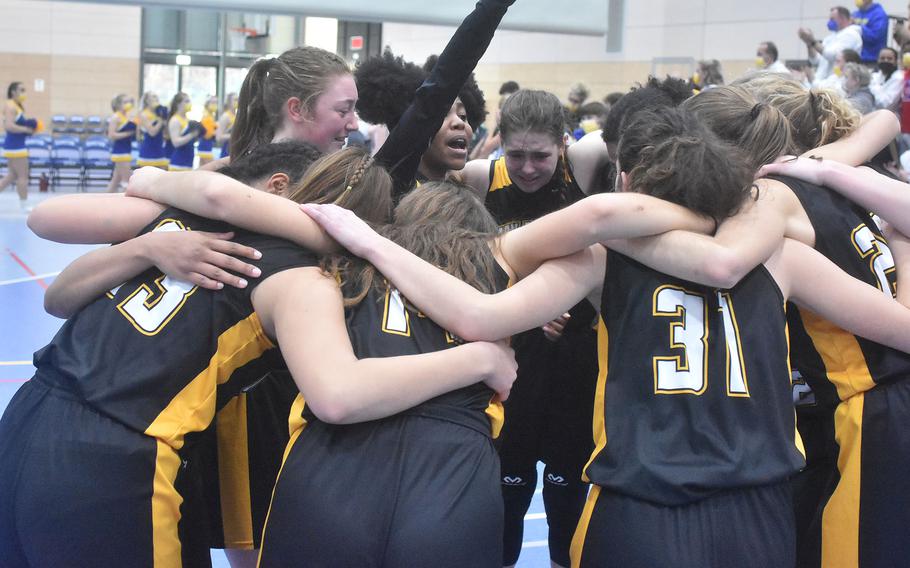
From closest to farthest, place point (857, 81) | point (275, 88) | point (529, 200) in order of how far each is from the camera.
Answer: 1. point (275, 88)
2. point (529, 200)
3. point (857, 81)

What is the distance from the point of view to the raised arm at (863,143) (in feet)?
8.59

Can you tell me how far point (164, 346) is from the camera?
214 cm

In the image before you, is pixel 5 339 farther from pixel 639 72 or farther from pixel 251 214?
pixel 639 72

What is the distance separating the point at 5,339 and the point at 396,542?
19.8 feet

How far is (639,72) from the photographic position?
20.2m

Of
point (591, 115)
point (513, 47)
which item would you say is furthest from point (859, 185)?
point (513, 47)

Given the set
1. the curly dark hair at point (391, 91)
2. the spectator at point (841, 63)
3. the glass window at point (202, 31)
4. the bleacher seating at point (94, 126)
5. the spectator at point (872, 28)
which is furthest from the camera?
the glass window at point (202, 31)

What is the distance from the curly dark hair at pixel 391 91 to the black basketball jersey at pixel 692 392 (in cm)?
206

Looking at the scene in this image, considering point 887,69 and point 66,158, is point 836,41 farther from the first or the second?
point 66,158

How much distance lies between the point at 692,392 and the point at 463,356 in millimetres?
483

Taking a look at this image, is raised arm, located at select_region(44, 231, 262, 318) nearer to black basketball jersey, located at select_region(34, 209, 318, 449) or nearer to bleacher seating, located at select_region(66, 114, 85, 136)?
black basketball jersey, located at select_region(34, 209, 318, 449)

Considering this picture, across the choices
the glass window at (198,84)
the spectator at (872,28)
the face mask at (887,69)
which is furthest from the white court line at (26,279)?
the glass window at (198,84)

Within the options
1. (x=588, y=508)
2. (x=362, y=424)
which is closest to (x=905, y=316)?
(x=588, y=508)

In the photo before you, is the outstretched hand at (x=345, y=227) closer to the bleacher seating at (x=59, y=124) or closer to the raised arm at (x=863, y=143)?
the raised arm at (x=863, y=143)
